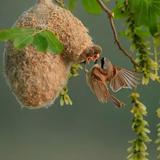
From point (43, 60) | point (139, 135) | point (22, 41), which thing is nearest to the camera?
point (22, 41)

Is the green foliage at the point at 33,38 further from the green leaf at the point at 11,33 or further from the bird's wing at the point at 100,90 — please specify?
the bird's wing at the point at 100,90

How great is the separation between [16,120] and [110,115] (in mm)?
323

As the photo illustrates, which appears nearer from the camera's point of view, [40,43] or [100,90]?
[40,43]

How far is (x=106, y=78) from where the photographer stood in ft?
4.01

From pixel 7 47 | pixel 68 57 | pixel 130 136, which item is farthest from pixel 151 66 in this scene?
pixel 130 136

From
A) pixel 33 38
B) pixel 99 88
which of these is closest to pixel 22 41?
pixel 33 38

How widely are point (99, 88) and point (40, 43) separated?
17 centimetres

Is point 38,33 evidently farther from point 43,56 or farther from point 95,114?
point 95,114

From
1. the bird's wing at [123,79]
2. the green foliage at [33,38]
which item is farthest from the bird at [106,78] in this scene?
Answer: the green foliage at [33,38]

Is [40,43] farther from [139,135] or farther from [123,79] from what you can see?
[139,135]

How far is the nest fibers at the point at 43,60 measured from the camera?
3.92 feet

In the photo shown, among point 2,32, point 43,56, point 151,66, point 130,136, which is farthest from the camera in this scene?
point 130,136

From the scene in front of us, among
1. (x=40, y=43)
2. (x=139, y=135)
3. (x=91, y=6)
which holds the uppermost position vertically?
(x=91, y=6)

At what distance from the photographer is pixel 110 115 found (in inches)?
86.4
